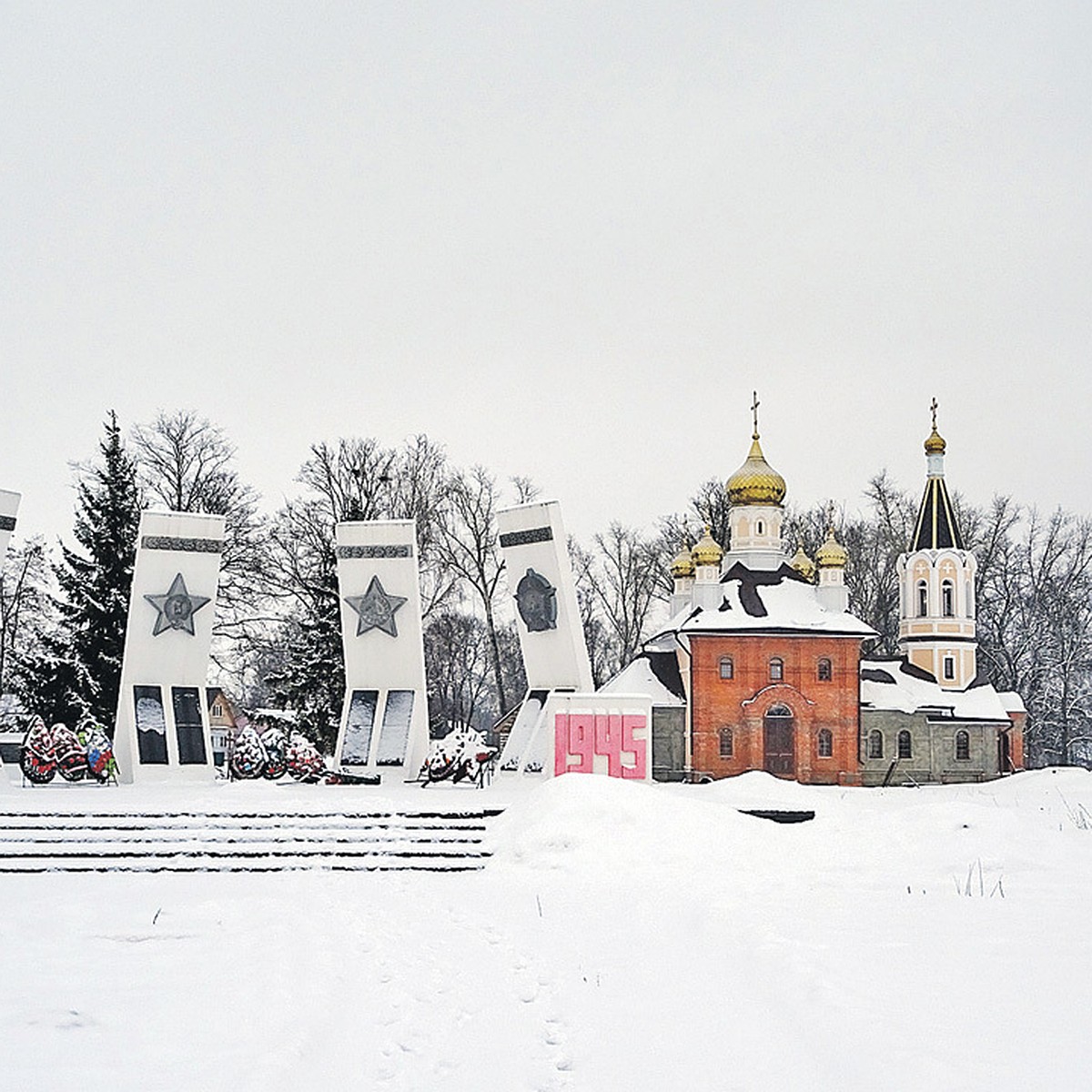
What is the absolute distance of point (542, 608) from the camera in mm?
23562

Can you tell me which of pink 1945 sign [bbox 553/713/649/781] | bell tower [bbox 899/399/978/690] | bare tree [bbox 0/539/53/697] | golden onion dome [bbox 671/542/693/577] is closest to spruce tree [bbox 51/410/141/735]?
bare tree [bbox 0/539/53/697]

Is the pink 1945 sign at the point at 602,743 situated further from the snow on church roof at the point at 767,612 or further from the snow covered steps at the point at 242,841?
the snow on church roof at the point at 767,612

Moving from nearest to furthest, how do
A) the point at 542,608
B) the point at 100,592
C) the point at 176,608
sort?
the point at 176,608 < the point at 542,608 < the point at 100,592

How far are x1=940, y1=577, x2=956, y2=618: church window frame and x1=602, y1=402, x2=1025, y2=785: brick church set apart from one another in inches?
1.7

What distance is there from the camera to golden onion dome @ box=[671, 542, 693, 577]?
1795 inches

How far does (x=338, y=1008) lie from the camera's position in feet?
23.1

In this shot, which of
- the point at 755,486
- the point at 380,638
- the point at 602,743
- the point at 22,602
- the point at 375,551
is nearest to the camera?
the point at 602,743

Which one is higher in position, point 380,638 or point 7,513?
point 7,513

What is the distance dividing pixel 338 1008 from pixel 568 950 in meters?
2.27

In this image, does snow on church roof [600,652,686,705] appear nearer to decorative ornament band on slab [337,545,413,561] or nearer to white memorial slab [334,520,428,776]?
white memorial slab [334,520,428,776]

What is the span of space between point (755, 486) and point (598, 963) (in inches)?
1454

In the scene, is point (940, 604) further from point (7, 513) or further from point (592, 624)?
point (7, 513)

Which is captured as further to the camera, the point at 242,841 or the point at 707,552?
the point at 707,552

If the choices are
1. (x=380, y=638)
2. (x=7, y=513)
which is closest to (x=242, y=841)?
(x=380, y=638)
